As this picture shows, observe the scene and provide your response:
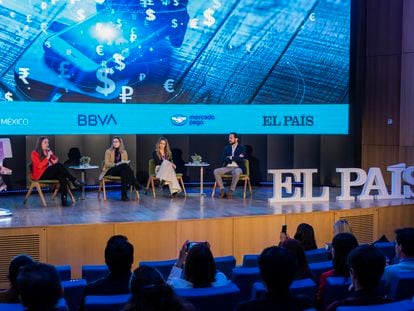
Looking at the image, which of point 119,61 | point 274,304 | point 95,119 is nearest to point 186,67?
point 119,61

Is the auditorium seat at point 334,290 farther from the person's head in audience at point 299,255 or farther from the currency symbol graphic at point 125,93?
the currency symbol graphic at point 125,93

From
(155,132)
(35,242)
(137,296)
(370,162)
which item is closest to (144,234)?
(35,242)

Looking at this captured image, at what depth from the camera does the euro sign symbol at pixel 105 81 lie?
30.5 feet

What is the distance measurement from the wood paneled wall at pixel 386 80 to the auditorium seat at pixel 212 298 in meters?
8.15

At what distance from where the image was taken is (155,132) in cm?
977

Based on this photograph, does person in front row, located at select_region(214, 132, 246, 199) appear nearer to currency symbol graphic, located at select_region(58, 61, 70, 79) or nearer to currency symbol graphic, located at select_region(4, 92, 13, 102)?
currency symbol graphic, located at select_region(58, 61, 70, 79)

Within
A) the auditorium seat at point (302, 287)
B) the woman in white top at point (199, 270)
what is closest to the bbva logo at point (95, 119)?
the woman in white top at point (199, 270)

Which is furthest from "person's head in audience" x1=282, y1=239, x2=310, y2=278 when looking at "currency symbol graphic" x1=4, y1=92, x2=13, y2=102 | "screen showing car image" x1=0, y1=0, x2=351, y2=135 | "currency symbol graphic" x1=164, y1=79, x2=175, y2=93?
"currency symbol graphic" x1=164, y1=79, x2=175, y2=93

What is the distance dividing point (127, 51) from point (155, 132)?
4.65 feet

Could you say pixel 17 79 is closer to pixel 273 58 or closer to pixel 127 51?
pixel 127 51

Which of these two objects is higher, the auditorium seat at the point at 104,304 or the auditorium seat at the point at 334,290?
the auditorium seat at the point at 104,304

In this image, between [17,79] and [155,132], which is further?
[155,132]

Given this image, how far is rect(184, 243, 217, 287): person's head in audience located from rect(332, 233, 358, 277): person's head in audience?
83 centimetres

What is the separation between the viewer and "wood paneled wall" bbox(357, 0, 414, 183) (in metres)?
10.3
